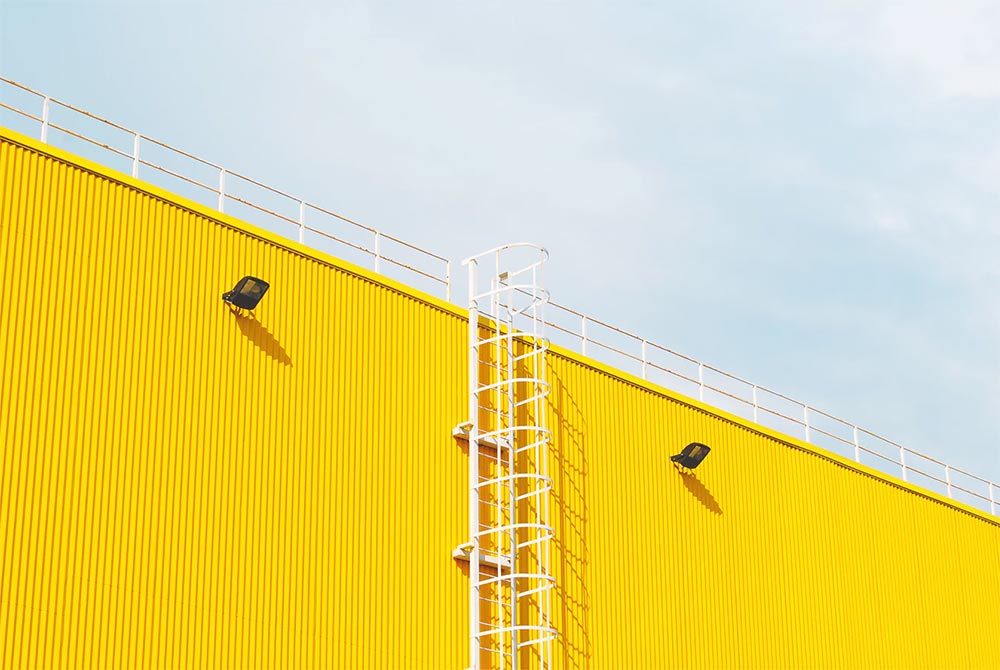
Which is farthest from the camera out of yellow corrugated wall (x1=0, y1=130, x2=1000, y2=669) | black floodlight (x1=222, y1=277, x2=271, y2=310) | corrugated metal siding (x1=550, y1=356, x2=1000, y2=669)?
corrugated metal siding (x1=550, y1=356, x2=1000, y2=669)

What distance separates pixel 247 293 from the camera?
31281mm

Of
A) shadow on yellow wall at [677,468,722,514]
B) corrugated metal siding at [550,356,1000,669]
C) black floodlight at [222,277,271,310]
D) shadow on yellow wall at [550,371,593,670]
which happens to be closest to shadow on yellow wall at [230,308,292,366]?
black floodlight at [222,277,271,310]

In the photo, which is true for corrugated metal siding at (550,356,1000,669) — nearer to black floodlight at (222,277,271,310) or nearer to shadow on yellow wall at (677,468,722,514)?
shadow on yellow wall at (677,468,722,514)

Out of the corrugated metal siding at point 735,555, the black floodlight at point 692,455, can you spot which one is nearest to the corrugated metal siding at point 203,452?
the corrugated metal siding at point 735,555

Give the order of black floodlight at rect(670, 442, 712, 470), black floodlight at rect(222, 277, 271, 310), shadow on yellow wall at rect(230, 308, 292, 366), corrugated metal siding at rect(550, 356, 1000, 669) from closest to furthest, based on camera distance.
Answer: black floodlight at rect(222, 277, 271, 310)
shadow on yellow wall at rect(230, 308, 292, 366)
corrugated metal siding at rect(550, 356, 1000, 669)
black floodlight at rect(670, 442, 712, 470)

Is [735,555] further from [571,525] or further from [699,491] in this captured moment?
[571,525]

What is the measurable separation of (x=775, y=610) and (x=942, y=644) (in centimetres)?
766

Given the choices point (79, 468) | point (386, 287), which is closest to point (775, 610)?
point (386, 287)

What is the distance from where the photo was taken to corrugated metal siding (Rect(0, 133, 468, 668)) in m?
27.5

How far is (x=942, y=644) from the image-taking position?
44.8 m

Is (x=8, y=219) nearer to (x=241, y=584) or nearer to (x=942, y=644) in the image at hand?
(x=241, y=584)

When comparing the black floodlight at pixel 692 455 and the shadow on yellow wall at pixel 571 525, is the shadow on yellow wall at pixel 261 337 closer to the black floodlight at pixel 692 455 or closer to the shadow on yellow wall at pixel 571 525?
the shadow on yellow wall at pixel 571 525

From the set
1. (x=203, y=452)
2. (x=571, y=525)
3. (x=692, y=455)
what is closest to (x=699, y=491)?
(x=692, y=455)

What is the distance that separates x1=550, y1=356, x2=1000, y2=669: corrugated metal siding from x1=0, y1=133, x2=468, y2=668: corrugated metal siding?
414 cm
